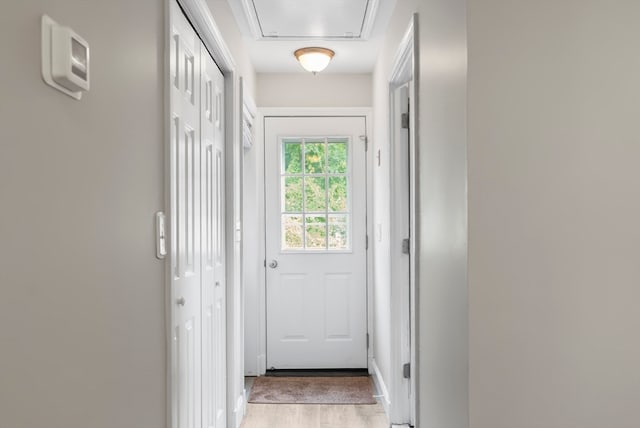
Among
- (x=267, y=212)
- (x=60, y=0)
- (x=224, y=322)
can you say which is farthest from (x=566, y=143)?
(x=267, y=212)

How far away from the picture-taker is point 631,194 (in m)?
1.60

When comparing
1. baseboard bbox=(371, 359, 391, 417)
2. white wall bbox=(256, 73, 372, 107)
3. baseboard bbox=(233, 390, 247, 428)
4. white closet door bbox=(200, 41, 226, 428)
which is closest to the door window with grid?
white wall bbox=(256, 73, 372, 107)

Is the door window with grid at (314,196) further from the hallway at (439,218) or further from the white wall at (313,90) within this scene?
the hallway at (439,218)

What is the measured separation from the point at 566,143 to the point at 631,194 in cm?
25

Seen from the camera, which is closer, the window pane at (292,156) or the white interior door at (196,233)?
the white interior door at (196,233)

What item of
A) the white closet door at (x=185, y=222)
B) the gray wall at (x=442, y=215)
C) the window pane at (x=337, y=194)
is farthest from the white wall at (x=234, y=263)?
the window pane at (x=337, y=194)

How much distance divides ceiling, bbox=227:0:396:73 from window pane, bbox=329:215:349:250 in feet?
3.98

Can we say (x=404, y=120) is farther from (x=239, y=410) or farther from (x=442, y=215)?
(x=239, y=410)

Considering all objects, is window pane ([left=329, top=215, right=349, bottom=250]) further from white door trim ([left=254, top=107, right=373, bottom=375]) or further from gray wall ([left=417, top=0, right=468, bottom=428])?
gray wall ([left=417, top=0, right=468, bottom=428])

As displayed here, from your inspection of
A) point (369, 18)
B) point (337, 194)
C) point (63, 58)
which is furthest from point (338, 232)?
point (63, 58)

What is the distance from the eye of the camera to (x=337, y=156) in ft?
14.5

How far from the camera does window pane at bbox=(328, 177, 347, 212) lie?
14.4 feet

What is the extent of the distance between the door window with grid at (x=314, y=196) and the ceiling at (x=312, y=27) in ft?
2.29

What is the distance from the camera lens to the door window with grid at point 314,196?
14.4ft
